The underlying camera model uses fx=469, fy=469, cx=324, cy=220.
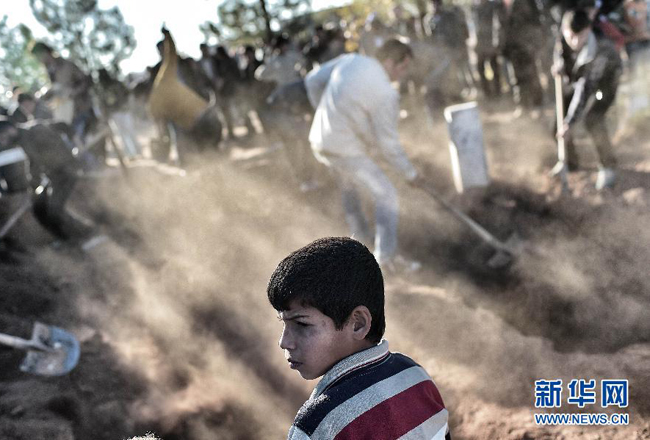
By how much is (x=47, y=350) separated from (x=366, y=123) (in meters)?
3.13

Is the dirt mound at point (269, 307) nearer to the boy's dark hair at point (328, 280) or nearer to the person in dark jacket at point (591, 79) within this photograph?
the person in dark jacket at point (591, 79)

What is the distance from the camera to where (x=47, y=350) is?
3467 millimetres

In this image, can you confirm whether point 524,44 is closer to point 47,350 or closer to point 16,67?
point 47,350

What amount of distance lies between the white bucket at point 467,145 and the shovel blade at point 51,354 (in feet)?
14.5

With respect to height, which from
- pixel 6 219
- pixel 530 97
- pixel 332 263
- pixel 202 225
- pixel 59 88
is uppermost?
pixel 332 263

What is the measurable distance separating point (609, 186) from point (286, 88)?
12.5 ft

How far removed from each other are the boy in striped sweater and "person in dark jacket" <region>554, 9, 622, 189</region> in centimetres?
427

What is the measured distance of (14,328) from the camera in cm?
393

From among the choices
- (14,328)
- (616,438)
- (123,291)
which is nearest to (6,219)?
(123,291)

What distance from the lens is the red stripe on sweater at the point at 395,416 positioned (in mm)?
1221

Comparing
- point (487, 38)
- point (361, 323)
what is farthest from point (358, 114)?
point (487, 38)

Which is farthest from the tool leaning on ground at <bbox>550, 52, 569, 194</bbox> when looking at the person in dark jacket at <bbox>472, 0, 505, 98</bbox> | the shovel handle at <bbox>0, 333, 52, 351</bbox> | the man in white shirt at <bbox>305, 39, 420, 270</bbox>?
the shovel handle at <bbox>0, 333, 52, 351</bbox>

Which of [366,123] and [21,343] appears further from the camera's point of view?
[366,123]

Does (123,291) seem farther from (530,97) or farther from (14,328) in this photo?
(530,97)
